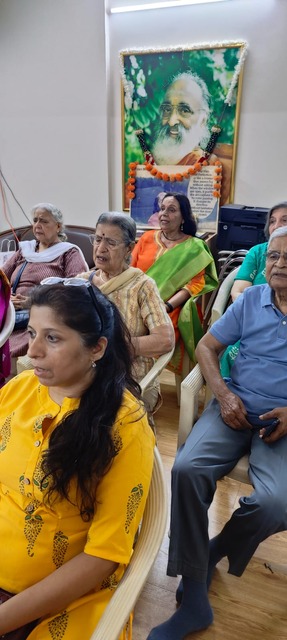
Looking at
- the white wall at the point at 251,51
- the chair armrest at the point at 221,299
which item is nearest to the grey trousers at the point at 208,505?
the chair armrest at the point at 221,299

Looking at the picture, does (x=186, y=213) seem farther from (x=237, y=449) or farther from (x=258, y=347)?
(x=237, y=449)

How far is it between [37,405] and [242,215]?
2585 millimetres

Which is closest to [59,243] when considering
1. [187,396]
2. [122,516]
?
[187,396]

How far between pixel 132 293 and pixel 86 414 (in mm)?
960

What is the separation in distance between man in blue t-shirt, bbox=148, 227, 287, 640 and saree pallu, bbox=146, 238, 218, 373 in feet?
2.57

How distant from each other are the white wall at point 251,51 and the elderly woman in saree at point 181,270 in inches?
42.8

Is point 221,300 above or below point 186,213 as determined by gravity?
below

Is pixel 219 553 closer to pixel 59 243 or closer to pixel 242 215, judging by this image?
pixel 59 243

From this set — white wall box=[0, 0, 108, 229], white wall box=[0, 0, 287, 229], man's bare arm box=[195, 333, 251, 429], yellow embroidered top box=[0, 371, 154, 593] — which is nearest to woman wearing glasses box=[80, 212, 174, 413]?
man's bare arm box=[195, 333, 251, 429]

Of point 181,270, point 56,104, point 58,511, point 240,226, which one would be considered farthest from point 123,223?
point 56,104

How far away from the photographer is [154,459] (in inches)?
35.5

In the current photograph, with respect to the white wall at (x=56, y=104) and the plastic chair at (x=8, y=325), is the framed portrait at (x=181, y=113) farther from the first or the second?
the plastic chair at (x=8, y=325)

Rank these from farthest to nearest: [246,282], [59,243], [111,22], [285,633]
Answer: [111,22] → [59,243] → [246,282] → [285,633]

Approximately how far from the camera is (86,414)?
0.85 m
